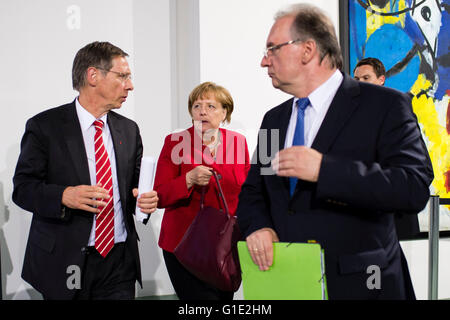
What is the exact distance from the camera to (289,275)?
1.45 metres

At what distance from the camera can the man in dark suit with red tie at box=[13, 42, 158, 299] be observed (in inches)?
84.9

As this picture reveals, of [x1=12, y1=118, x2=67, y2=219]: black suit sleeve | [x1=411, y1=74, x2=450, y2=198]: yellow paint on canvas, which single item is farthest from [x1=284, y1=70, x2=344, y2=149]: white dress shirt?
[x1=411, y1=74, x2=450, y2=198]: yellow paint on canvas

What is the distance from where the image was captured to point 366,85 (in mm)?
1578

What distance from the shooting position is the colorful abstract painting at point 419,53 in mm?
4277

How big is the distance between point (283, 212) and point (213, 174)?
0.94 metres

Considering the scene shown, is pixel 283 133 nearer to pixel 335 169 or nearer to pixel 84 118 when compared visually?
pixel 335 169

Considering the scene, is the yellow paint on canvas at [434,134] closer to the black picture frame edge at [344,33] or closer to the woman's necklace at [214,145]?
the black picture frame edge at [344,33]

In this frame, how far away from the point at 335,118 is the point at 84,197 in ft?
3.73

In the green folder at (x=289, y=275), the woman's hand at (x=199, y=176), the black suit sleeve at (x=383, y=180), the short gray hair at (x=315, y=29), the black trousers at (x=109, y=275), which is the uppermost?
the short gray hair at (x=315, y=29)

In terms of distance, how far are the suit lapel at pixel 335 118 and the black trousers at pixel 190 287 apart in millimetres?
1306

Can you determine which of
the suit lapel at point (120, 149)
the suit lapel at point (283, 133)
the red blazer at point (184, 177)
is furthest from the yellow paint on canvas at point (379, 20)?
the suit lapel at point (283, 133)

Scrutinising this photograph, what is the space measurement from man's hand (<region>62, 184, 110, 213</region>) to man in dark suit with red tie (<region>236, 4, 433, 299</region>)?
0.68 m

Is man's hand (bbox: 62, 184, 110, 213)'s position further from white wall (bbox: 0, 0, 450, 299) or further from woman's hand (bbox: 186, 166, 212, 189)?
white wall (bbox: 0, 0, 450, 299)
